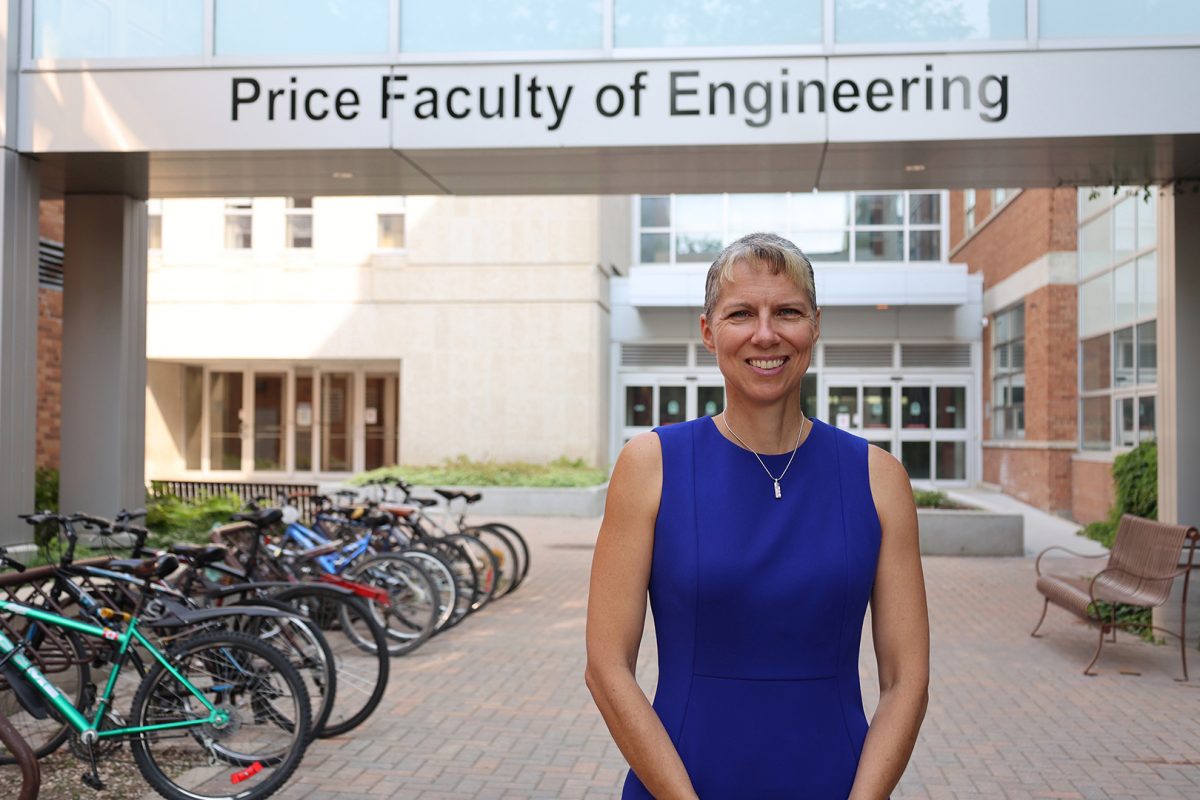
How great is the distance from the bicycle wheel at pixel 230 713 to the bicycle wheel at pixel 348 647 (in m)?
0.80

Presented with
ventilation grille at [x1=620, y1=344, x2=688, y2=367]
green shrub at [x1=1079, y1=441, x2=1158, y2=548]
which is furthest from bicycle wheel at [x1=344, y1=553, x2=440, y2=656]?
ventilation grille at [x1=620, y1=344, x2=688, y2=367]

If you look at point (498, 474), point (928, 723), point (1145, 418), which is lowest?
point (928, 723)

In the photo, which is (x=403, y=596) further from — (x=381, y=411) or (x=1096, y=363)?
(x=381, y=411)

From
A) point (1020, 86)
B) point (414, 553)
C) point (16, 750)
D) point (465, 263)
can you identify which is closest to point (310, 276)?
point (465, 263)

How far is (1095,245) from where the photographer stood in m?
18.8

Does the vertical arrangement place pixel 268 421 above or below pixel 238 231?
below

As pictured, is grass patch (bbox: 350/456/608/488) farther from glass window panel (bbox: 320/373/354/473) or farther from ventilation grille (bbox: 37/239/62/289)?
ventilation grille (bbox: 37/239/62/289)

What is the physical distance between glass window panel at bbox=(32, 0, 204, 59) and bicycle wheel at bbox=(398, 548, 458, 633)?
13.2 feet

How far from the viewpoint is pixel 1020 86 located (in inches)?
312

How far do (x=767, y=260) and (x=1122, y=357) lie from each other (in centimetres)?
1712

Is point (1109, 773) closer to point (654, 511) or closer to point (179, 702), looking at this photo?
point (179, 702)

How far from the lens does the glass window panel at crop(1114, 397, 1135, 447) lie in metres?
16.9

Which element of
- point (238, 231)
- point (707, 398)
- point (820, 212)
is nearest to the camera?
point (238, 231)

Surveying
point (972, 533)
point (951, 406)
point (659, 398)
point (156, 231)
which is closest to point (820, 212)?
point (951, 406)
